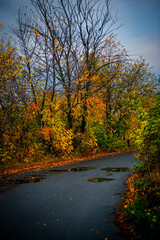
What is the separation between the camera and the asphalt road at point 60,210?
14.1ft

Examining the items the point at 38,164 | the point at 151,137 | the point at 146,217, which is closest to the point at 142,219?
the point at 146,217

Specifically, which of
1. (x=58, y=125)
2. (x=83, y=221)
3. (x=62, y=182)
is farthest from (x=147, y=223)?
(x=58, y=125)

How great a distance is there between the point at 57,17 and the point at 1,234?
2071 cm

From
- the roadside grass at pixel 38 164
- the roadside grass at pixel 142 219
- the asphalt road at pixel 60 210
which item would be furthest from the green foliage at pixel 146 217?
the roadside grass at pixel 38 164

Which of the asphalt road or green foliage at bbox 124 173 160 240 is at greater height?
green foliage at bbox 124 173 160 240

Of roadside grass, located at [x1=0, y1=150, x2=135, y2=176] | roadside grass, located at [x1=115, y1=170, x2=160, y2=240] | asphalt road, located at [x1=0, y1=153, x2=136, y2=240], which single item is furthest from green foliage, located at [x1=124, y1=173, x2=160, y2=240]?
roadside grass, located at [x1=0, y1=150, x2=135, y2=176]

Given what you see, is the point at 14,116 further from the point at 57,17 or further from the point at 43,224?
the point at 43,224

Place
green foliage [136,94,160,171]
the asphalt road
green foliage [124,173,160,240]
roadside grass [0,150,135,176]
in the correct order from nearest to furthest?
green foliage [124,173,160,240]
the asphalt road
green foliage [136,94,160,171]
roadside grass [0,150,135,176]

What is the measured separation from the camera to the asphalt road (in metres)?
4.30

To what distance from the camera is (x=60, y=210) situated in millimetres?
5621

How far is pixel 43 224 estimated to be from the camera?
474 cm

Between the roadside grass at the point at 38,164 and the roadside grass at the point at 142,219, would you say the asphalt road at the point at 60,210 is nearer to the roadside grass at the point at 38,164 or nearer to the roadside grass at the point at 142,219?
the roadside grass at the point at 142,219

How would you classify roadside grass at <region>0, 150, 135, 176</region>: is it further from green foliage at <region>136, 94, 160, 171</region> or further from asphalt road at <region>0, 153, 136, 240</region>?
green foliage at <region>136, 94, 160, 171</region>

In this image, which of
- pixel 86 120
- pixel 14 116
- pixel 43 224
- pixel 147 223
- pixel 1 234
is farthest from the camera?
pixel 86 120
